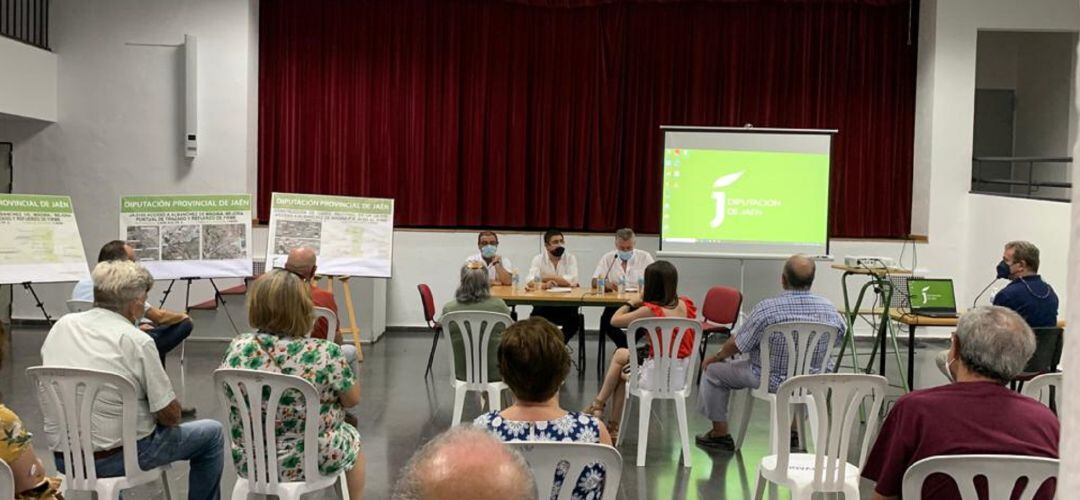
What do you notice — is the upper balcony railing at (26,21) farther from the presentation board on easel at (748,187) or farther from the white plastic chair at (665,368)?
the white plastic chair at (665,368)

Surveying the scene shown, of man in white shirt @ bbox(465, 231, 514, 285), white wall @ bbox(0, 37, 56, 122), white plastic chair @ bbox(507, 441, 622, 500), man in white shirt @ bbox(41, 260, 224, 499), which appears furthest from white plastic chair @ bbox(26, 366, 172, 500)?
white wall @ bbox(0, 37, 56, 122)

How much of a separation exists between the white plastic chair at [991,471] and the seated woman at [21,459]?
233cm

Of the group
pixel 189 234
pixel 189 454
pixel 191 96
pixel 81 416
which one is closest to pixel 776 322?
pixel 189 454

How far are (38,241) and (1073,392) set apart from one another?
898 cm

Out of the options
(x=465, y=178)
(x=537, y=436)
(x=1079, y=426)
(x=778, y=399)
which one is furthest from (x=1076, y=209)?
(x=465, y=178)

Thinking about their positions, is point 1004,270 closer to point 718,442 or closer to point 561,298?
point 718,442

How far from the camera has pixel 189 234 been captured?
887 cm

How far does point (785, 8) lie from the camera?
35.9ft

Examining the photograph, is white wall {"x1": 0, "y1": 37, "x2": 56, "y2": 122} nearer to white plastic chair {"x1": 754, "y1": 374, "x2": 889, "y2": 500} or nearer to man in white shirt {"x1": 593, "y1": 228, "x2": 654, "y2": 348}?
man in white shirt {"x1": 593, "y1": 228, "x2": 654, "y2": 348}

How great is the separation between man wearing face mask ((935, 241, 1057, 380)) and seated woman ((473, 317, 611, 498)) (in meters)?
3.81

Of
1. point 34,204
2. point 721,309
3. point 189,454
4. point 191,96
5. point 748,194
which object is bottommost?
point 189,454

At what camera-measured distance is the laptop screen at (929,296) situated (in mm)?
7262

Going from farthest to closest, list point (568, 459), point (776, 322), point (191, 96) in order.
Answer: point (191, 96) → point (776, 322) → point (568, 459)

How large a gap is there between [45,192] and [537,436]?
8.67m
